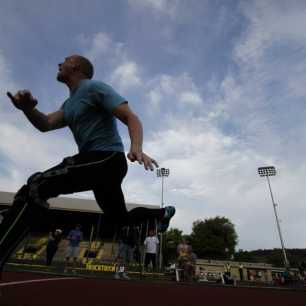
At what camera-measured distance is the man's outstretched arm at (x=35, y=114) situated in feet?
6.88

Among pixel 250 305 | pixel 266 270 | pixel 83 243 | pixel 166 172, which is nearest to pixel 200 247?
pixel 266 270

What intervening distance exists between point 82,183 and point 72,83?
3.00 feet

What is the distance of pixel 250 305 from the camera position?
2.79 m

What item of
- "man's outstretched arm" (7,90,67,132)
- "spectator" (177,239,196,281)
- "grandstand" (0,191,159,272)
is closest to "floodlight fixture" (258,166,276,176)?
"grandstand" (0,191,159,272)

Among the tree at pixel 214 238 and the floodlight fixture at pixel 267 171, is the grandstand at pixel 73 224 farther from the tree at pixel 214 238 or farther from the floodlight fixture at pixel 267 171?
the tree at pixel 214 238

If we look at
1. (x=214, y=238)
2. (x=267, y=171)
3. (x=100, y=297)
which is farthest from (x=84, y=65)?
(x=214, y=238)

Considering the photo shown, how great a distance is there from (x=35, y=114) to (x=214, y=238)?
6068 cm

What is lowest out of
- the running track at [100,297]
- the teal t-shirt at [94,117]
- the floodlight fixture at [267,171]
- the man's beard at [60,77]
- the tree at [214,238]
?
the running track at [100,297]

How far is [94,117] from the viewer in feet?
7.23

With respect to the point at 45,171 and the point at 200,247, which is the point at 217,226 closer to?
the point at 200,247

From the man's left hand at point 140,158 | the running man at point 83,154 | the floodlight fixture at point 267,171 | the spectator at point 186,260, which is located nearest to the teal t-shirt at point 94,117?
the running man at point 83,154

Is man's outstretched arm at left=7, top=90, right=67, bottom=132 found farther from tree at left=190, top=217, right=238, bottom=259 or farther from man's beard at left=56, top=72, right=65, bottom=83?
tree at left=190, top=217, right=238, bottom=259

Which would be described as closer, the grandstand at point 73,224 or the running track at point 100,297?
Answer: the running track at point 100,297

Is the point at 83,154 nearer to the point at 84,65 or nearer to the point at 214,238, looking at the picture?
the point at 84,65
